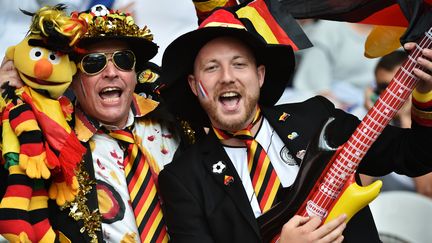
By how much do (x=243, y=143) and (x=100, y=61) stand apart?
2.54 ft

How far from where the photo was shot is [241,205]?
4.09 m

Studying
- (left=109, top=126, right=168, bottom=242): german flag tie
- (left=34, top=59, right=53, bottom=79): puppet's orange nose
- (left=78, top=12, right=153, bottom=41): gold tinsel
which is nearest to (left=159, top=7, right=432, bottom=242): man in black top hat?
(left=109, top=126, right=168, bottom=242): german flag tie

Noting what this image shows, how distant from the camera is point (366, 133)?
150 inches

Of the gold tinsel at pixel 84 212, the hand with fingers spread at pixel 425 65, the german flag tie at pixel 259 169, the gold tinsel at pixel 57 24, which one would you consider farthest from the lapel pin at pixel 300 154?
the gold tinsel at pixel 57 24

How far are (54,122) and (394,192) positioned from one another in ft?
10.4

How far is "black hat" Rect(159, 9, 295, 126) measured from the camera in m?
4.28

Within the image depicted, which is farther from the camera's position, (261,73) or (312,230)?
(261,73)

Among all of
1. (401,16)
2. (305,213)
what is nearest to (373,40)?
(401,16)

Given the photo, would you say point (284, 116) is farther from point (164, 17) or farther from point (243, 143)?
point (164, 17)

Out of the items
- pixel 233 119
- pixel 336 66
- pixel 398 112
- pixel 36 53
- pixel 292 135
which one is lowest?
pixel 398 112

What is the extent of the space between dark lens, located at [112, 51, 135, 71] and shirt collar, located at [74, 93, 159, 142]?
0.20 meters

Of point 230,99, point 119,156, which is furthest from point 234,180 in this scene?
point 119,156

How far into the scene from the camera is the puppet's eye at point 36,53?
4.30 meters

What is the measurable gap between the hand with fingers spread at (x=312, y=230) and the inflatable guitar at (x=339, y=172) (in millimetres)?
39
